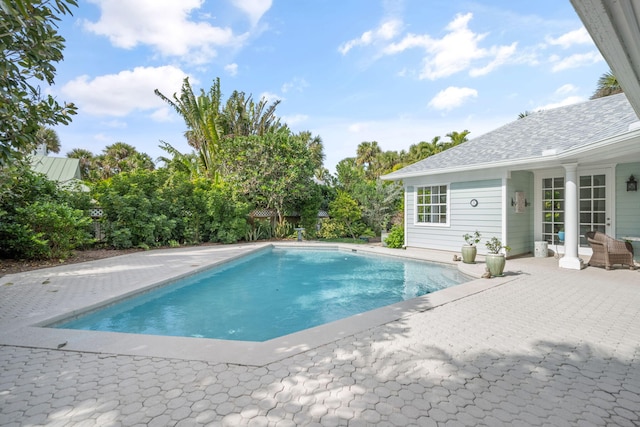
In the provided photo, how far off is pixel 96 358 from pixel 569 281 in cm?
817

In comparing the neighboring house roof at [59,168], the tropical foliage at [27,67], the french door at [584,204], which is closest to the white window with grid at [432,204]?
the french door at [584,204]

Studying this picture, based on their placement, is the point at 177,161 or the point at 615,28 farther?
the point at 177,161

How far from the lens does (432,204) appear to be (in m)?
11.4

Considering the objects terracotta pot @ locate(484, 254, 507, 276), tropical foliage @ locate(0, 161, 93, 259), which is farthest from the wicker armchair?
tropical foliage @ locate(0, 161, 93, 259)

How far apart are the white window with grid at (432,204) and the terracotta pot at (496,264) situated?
4.01 metres

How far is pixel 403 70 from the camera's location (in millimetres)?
12695

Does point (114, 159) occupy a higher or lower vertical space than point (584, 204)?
higher

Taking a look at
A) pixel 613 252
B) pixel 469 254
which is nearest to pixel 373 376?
pixel 469 254

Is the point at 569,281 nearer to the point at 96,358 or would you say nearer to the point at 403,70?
the point at 96,358

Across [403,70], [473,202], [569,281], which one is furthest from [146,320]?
[403,70]

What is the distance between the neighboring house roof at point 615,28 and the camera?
5.21 ft

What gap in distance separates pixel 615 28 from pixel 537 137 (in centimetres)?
975

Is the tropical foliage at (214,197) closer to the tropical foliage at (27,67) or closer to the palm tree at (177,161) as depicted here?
the palm tree at (177,161)

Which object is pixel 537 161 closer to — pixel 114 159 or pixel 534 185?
pixel 534 185
